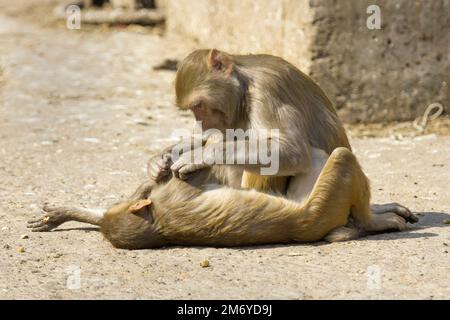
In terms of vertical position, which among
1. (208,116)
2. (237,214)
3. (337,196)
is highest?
(208,116)

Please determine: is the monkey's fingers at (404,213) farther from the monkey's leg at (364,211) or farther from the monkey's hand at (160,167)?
the monkey's hand at (160,167)

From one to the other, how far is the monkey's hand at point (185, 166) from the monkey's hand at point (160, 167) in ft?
0.55

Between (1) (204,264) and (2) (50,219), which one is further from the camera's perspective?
(2) (50,219)

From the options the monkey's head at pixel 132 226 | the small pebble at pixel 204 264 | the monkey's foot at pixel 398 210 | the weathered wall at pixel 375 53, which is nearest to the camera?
the small pebble at pixel 204 264

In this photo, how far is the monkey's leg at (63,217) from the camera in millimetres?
6574

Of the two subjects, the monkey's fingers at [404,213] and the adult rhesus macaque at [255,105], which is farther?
the monkey's fingers at [404,213]

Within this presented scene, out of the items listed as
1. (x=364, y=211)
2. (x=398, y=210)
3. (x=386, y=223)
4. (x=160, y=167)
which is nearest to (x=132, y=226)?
(x=160, y=167)

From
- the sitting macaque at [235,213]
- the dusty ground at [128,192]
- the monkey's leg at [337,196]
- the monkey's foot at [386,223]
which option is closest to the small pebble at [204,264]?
the dusty ground at [128,192]

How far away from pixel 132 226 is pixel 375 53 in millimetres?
4394

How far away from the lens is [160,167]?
20.5 feet

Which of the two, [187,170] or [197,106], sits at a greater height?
[197,106]

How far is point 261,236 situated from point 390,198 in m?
1.75

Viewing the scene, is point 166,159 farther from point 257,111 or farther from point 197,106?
point 257,111
